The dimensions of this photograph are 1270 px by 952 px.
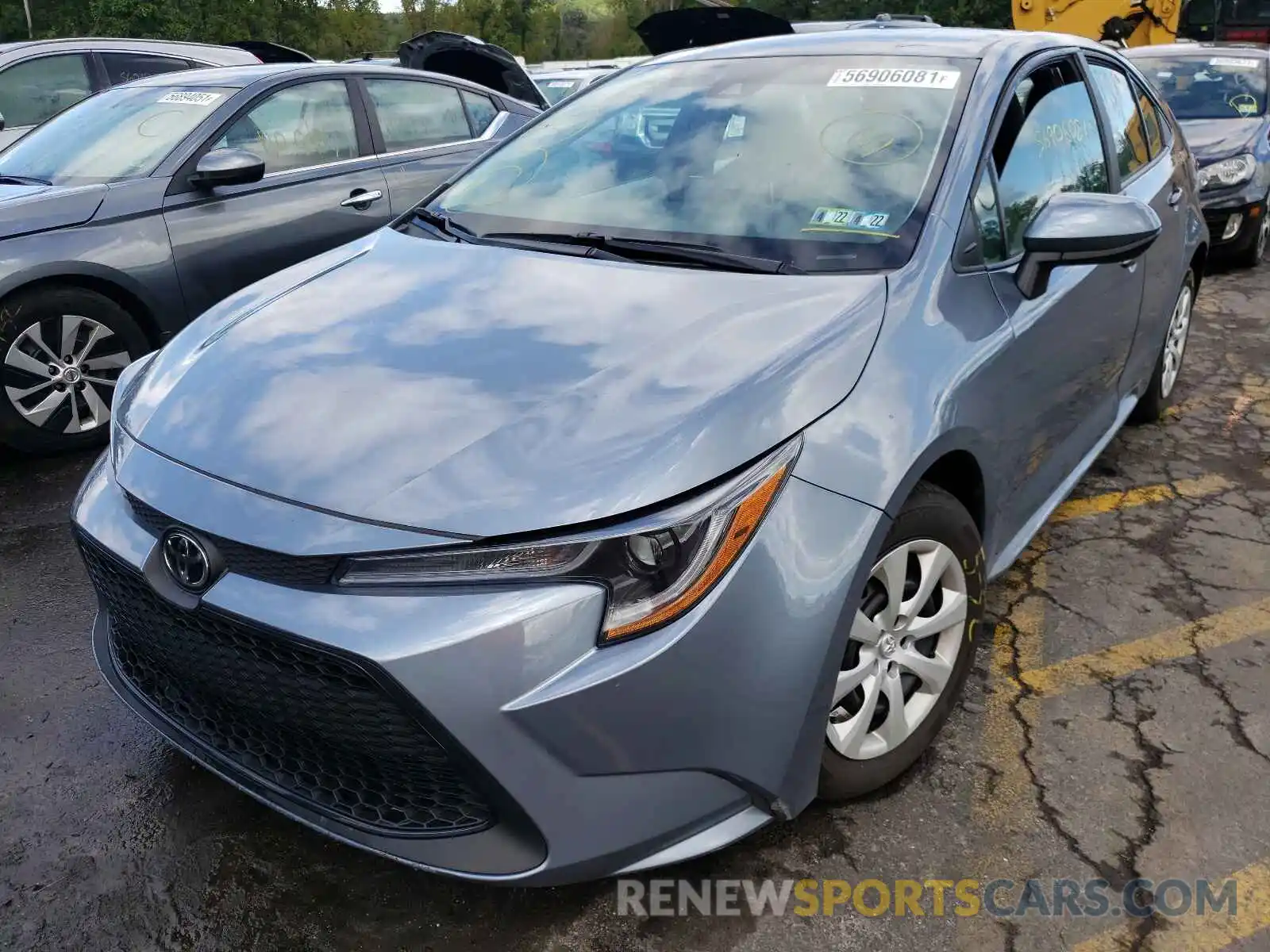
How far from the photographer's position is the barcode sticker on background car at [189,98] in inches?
183

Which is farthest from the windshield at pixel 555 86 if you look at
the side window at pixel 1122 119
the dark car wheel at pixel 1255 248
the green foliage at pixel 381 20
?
the green foliage at pixel 381 20

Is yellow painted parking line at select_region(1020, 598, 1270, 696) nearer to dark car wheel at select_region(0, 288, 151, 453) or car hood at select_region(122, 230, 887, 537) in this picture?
car hood at select_region(122, 230, 887, 537)

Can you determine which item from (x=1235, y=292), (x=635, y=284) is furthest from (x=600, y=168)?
(x=1235, y=292)

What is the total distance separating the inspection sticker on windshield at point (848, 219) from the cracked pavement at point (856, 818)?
1246 mm

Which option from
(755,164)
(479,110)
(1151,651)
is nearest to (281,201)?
(479,110)

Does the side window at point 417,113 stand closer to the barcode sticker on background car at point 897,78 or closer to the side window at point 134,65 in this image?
the side window at point 134,65

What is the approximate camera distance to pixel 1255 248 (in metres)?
7.33

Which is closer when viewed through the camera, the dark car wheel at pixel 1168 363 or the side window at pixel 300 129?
the dark car wheel at pixel 1168 363

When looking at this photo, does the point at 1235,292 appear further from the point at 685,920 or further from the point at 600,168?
the point at 685,920

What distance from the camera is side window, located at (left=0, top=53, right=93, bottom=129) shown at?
22.9 ft

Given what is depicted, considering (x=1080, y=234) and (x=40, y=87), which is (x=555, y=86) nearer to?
(x=40, y=87)

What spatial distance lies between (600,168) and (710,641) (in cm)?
165

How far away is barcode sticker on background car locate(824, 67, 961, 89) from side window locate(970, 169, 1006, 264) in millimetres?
305

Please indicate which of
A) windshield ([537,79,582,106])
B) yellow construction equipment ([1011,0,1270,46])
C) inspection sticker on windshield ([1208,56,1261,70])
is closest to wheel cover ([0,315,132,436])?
inspection sticker on windshield ([1208,56,1261,70])
